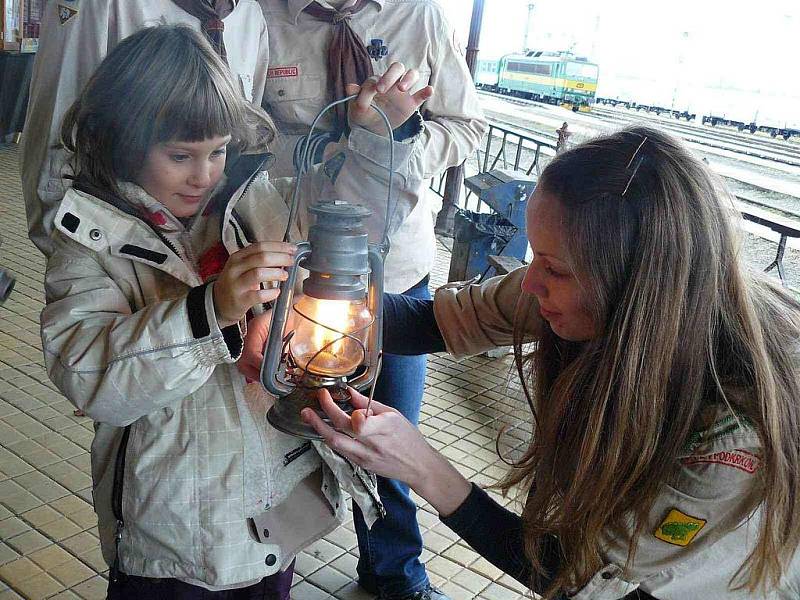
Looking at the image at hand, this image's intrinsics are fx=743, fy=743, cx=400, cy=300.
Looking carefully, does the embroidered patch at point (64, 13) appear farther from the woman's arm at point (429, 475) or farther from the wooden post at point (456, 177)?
the wooden post at point (456, 177)

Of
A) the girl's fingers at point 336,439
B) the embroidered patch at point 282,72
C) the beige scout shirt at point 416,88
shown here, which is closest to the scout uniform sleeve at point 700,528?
the girl's fingers at point 336,439

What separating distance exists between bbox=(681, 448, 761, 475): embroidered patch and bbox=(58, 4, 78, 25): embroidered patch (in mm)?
1417

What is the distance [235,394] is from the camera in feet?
4.35

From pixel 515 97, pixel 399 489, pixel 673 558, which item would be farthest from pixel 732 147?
pixel 515 97

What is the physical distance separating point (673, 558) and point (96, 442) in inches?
40.7

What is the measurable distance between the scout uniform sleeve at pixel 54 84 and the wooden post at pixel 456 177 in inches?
188

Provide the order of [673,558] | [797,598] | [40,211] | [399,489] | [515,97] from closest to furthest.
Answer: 1. [673,558]
2. [797,598]
3. [40,211]
4. [399,489]
5. [515,97]

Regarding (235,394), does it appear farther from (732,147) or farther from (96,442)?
(732,147)

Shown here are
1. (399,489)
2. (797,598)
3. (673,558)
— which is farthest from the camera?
(399,489)

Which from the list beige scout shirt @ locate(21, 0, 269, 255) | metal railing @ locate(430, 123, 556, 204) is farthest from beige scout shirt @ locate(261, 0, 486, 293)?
metal railing @ locate(430, 123, 556, 204)

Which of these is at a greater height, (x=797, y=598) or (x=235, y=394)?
(x=235, y=394)

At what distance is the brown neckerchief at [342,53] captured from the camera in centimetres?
173

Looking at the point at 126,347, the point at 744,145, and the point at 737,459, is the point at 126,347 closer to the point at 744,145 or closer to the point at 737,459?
the point at 737,459

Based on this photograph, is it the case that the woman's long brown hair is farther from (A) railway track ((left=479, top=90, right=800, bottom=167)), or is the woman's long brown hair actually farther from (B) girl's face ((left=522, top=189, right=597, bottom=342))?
(A) railway track ((left=479, top=90, right=800, bottom=167))
